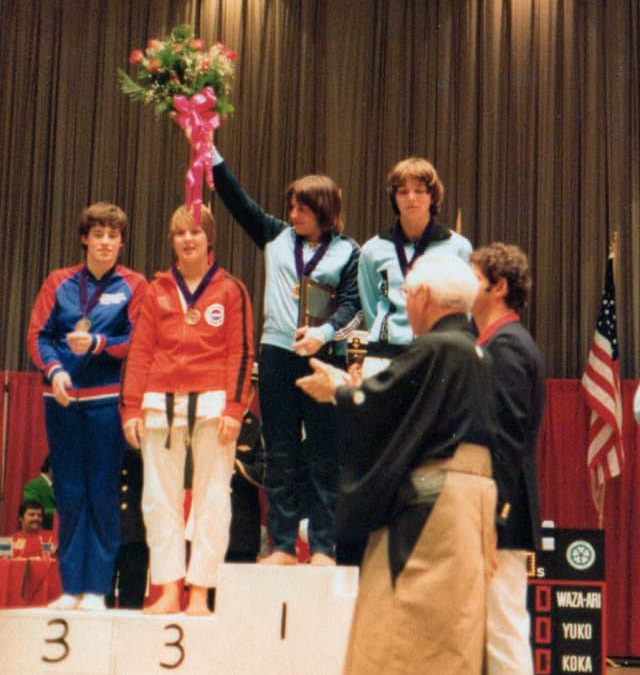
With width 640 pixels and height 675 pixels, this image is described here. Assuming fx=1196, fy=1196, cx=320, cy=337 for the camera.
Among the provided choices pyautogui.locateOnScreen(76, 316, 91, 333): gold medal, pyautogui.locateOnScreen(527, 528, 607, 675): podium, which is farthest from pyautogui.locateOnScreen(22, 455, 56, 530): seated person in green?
pyautogui.locateOnScreen(76, 316, 91, 333): gold medal

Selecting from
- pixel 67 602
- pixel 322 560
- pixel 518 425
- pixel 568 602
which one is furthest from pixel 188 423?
pixel 568 602

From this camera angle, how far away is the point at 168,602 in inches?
196

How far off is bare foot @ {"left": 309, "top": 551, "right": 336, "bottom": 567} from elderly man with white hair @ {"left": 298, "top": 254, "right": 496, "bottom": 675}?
1.47 meters

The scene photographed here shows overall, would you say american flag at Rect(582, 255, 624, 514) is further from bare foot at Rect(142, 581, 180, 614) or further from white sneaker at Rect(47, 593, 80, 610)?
white sneaker at Rect(47, 593, 80, 610)

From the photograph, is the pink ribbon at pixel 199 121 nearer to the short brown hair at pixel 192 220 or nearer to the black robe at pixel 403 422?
the short brown hair at pixel 192 220

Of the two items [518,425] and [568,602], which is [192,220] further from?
[568,602]

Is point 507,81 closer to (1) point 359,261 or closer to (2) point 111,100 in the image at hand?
(2) point 111,100

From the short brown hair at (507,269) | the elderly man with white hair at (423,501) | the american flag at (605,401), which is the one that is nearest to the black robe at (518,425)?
the short brown hair at (507,269)

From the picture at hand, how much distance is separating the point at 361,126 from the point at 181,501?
7175mm

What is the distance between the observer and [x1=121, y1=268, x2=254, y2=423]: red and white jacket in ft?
16.5

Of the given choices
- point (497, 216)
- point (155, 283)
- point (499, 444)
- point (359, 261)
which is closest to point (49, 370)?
point (155, 283)

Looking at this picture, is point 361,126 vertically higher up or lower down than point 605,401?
higher up

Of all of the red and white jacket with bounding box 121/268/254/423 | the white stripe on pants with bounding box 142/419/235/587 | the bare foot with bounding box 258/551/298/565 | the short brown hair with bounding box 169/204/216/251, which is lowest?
the bare foot with bounding box 258/551/298/565

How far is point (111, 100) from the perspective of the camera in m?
11.8
